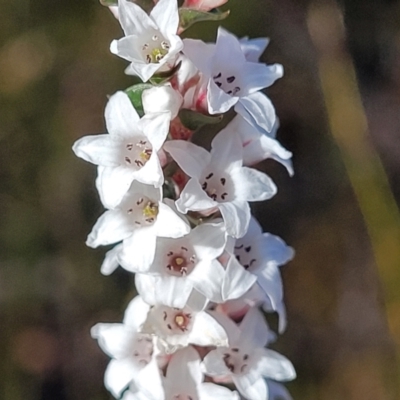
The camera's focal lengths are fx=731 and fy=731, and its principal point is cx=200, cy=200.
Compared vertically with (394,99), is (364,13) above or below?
above

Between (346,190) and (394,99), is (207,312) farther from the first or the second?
(394,99)

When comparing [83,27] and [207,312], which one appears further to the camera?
[83,27]

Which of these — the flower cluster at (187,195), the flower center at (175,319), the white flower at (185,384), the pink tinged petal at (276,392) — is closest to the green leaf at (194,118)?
the flower cluster at (187,195)

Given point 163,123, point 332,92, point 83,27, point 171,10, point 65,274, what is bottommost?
point 65,274

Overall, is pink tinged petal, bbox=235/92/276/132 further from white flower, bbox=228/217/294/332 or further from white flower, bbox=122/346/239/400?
white flower, bbox=122/346/239/400

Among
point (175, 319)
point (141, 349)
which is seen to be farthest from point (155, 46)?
point (141, 349)

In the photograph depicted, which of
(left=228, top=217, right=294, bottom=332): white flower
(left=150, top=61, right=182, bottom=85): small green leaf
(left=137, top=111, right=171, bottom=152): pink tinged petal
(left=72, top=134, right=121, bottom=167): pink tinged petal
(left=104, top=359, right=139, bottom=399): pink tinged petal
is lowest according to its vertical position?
(left=104, top=359, right=139, bottom=399): pink tinged petal

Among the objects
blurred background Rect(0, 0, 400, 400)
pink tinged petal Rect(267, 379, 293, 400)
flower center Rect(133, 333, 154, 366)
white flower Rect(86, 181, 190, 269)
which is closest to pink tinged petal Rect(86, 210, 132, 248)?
white flower Rect(86, 181, 190, 269)

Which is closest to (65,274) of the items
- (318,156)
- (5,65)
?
(5,65)
